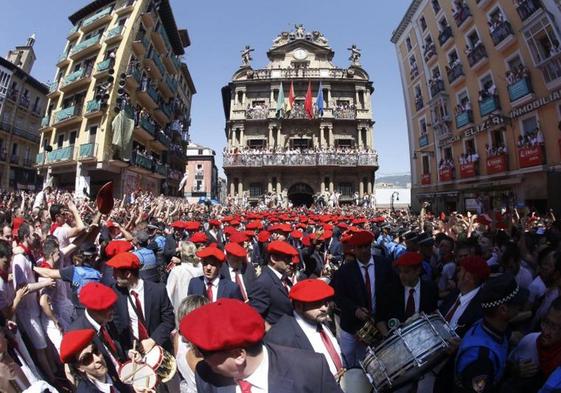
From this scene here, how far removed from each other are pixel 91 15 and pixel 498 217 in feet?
116

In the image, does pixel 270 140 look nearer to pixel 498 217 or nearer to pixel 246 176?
pixel 246 176

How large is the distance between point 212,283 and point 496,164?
20.5 metres

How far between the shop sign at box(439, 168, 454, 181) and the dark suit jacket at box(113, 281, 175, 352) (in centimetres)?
2471

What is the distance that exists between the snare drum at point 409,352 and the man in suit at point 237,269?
2569mm

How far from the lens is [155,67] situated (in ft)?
102

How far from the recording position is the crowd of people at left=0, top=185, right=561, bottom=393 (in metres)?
2.04

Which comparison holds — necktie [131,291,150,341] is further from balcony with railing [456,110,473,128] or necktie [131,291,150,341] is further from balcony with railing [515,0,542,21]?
balcony with railing [456,110,473,128]

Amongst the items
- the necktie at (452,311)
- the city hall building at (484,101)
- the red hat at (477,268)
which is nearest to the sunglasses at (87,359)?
the necktie at (452,311)

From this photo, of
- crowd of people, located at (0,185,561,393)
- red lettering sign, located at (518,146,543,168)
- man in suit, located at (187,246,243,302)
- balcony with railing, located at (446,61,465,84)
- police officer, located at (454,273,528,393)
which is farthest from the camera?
balcony with railing, located at (446,61,465,84)

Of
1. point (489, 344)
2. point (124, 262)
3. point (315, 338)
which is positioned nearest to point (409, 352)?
point (489, 344)

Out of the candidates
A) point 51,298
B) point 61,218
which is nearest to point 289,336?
point 51,298

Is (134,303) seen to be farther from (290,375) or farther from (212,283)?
(290,375)

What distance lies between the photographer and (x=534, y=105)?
17.7 m


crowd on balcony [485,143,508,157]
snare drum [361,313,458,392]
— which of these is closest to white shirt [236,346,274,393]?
snare drum [361,313,458,392]
